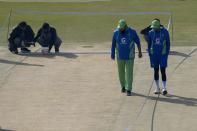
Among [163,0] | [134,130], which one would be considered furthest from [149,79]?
[163,0]

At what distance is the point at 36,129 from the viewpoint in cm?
1330

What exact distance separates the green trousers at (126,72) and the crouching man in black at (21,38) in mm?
6157

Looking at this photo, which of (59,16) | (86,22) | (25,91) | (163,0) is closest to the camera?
(25,91)

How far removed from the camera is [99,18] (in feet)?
96.5

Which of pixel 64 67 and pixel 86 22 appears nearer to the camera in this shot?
pixel 64 67

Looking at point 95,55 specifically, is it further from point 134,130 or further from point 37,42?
point 134,130

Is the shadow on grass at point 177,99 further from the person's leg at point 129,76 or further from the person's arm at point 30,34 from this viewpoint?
the person's arm at point 30,34

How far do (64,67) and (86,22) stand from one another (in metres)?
9.48

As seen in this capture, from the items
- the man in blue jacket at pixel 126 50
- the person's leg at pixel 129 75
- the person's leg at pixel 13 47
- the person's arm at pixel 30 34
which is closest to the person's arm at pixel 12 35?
the person's leg at pixel 13 47

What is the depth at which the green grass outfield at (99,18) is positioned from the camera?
80.3 feet

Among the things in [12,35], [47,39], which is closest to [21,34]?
[12,35]

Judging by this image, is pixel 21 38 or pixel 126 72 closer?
pixel 126 72

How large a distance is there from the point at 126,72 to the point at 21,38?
258 inches

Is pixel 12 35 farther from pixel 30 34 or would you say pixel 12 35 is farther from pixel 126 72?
pixel 126 72
